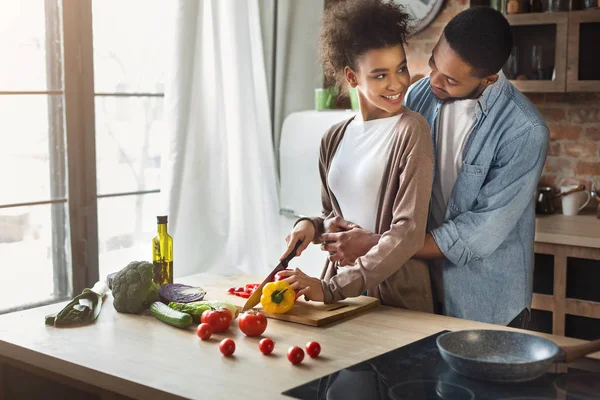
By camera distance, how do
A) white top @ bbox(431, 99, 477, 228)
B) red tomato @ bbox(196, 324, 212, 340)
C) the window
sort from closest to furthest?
red tomato @ bbox(196, 324, 212, 340) → white top @ bbox(431, 99, 477, 228) → the window

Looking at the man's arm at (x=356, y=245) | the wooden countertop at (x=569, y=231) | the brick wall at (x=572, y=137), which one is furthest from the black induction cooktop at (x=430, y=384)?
the brick wall at (x=572, y=137)

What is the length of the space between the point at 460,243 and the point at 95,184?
7.26 feet

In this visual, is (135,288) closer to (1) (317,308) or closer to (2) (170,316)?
(2) (170,316)

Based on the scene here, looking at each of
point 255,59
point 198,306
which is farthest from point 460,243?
point 255,59

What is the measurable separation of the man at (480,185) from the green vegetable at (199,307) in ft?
1.21

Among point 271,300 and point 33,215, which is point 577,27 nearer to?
point 271,300

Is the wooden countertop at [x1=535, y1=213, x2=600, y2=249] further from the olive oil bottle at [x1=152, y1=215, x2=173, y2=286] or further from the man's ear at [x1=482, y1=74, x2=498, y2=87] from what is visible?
the olive oil bottle at [x1=152, y1=215, x2=173, y2=286]

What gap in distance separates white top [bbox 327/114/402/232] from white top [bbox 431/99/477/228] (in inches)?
8.7

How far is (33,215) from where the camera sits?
11.9 feet

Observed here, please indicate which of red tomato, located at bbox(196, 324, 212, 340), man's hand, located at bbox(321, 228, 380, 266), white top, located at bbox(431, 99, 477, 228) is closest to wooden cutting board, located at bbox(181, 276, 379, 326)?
man's hand, located at bbox(321, 228, 380, 266)

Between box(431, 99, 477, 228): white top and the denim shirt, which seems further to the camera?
box(431, 99, 477, 228): white top

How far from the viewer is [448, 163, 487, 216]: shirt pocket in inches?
84.4

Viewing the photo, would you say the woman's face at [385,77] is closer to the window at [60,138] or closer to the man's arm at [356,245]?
the man's arm at [356,245]

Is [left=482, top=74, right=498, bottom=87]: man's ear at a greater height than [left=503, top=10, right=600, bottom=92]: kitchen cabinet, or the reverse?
[left=503, top=10, right=600, bottom=92]: kitchen cabinet
